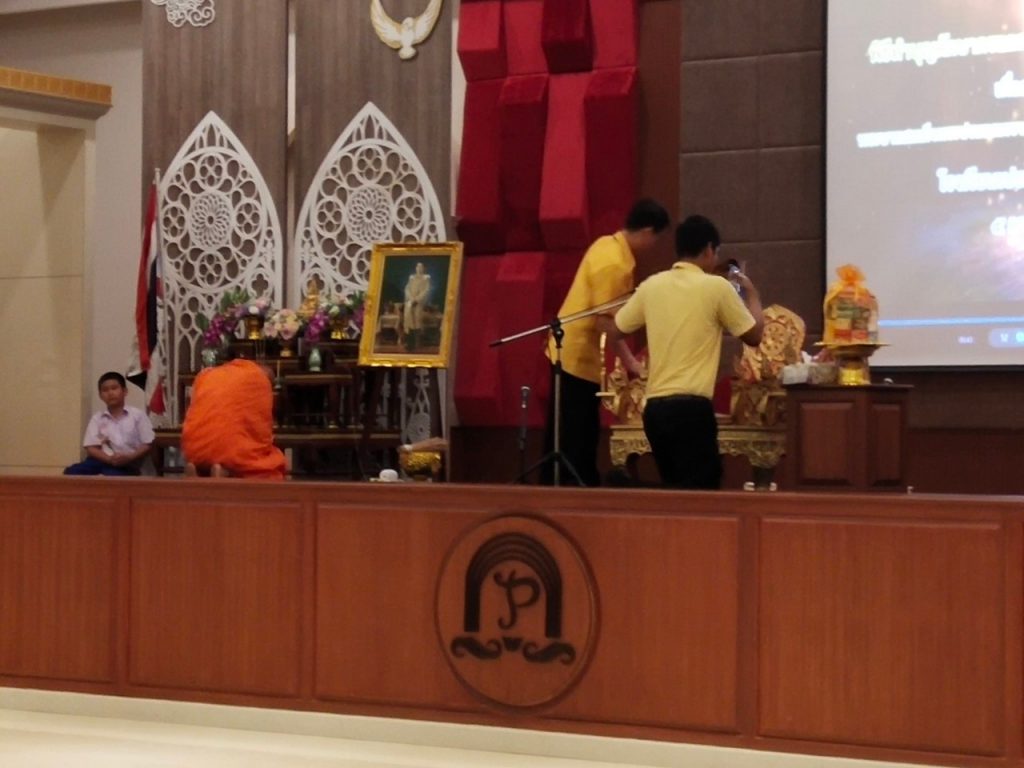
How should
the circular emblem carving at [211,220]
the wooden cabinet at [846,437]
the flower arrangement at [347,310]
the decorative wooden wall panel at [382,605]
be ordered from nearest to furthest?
the decorative wooden wall panel at [382,605]
the wooden cabinet at [846,437]
the flower arrangement at [347,310]
the circular emblem carving at [211,220]

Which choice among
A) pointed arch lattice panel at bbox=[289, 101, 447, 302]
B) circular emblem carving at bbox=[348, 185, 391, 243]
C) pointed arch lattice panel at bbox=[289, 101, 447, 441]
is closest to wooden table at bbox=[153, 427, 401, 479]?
pointed arch lattice panel at bbox=[289, 101, 447, 441]

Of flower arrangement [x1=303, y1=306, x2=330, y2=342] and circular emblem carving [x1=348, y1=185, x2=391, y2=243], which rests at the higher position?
circular emblem carving [x1=348, y1=185, x2=391, y2=243]

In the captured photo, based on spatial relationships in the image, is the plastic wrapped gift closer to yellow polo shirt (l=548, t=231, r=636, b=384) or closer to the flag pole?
A: yellow polo shirt (l=548, t=231, r=636, b=384)

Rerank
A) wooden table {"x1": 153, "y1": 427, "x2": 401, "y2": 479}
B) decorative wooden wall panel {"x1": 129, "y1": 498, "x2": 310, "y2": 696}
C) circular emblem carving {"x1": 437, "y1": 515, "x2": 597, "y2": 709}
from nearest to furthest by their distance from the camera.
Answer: circular emblem carving {"x1": 437, "y1": 515, "x2": 597, "y2": 709}
decorative wooden wall panel {"x1": 129, "y1": 498, "x2": 310, "y2": 696}
wooden table {"x1": 153, "y1": 427, "x2": 401, "y2": 479}

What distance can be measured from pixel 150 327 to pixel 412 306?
160 cm

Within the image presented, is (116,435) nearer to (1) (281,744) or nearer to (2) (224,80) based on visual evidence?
(2) (224,80)

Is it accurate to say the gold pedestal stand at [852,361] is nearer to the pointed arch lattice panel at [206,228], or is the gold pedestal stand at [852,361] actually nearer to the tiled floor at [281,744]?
the tiled floor at [281,744]

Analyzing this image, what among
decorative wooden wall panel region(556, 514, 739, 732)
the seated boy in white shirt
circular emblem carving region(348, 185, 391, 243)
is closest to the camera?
decorative wooden wall panel region(556, 514, 739, 732)

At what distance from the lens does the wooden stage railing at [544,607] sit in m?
3.60

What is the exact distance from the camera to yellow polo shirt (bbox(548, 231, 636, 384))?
536 cm

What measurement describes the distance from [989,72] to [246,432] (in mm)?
3438

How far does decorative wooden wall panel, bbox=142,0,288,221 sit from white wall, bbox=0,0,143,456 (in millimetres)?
865

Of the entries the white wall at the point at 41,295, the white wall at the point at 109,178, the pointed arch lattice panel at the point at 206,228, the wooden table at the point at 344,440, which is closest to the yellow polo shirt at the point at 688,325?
the wooden table at the point at 344,440

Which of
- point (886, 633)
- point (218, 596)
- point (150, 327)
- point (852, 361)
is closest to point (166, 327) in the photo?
point (150, 327)
